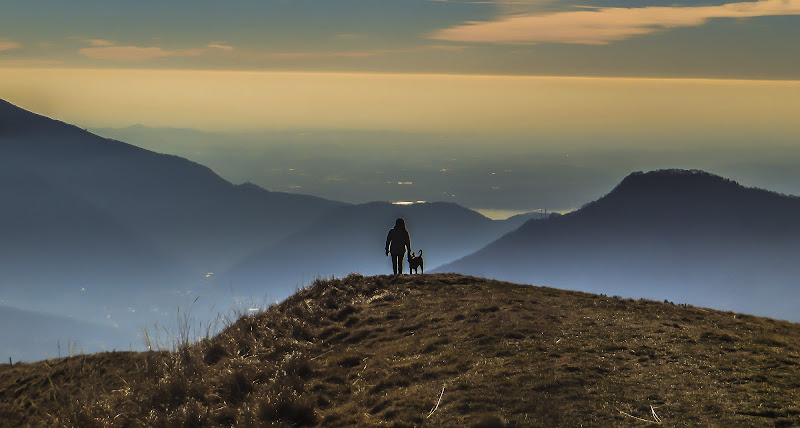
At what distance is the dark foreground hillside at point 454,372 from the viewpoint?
395 inches

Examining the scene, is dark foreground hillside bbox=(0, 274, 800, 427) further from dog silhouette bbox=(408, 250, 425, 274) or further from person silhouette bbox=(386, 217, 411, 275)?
dog silhouette bbox=(408, 250, 425, 274)

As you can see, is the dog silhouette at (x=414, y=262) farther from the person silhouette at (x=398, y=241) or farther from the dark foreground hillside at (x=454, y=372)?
the dark foreground hillside at (x=454, y=372)

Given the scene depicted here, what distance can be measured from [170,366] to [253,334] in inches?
125

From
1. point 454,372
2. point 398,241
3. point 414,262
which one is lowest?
point 454,372

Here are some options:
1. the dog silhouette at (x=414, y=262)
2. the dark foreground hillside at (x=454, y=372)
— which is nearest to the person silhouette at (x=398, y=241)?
the dog silhouette at (x=414, y=262)

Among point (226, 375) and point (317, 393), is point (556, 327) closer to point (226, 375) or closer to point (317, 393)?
point (317, 393)

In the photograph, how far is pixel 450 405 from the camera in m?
10.3

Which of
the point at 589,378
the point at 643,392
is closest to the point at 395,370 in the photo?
the point at 589,378

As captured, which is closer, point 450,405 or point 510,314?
point 450,405

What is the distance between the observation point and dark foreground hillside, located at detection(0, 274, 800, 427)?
10.0 m

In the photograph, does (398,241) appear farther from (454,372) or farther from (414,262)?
(454,372)

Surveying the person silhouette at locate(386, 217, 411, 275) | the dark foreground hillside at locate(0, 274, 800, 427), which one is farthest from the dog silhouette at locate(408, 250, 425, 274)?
the dark foreground hillside at locate(0, 274, 800, 427)

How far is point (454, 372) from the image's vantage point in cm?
1219

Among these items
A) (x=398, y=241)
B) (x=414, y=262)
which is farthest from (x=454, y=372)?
(x=414, y=262)
